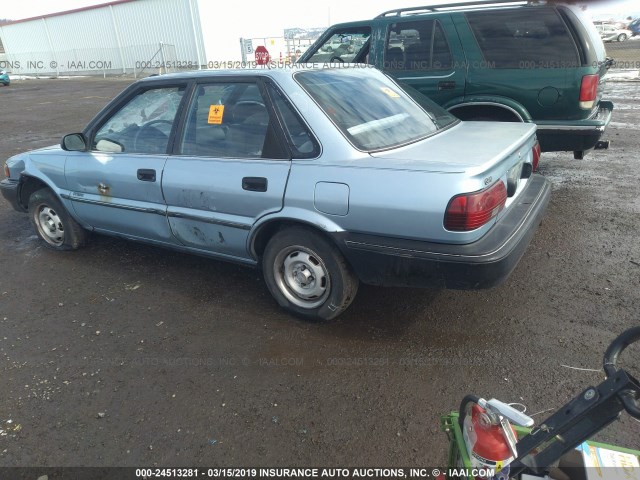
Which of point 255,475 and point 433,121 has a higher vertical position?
point 433,121

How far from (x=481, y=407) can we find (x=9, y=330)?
3310mm

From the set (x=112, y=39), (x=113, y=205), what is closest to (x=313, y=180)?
(x=113, y=205)

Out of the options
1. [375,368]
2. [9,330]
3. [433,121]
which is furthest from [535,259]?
[9,330]

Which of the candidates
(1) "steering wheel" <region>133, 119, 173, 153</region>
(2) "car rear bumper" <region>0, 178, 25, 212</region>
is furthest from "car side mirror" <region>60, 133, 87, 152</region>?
(2) "car rear bumper" <region>0, 178, 25, 212</region>

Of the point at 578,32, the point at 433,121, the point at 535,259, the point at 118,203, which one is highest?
the point at 578,32

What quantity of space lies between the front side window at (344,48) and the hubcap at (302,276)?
4435 mm

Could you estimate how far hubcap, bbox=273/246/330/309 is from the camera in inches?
125

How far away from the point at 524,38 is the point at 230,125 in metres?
3.61

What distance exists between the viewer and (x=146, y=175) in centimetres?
371

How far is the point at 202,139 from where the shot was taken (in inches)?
139

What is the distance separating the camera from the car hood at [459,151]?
106 inches

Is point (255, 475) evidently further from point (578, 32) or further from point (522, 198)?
point (578, 32)

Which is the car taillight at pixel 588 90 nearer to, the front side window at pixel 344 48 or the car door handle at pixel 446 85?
the car door handle at pixel 446 85

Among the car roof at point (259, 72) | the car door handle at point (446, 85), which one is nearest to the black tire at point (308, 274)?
the car roof at point (259, 72)
